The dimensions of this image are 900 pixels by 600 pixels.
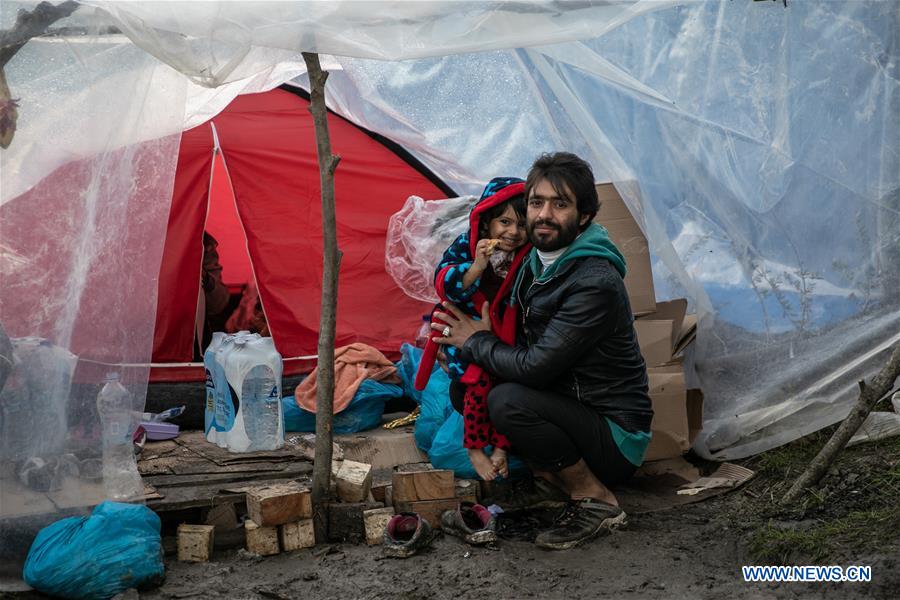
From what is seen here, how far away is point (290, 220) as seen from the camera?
15.4ft

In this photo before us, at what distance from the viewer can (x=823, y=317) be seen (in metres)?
3.78

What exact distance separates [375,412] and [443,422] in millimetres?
557

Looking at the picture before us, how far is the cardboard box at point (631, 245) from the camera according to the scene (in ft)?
12.8

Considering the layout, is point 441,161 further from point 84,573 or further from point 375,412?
point 84,573

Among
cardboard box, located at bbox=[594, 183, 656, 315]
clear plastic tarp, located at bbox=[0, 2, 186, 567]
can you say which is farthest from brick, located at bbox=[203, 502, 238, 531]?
cardboard box, located at bbox=[594, 183, 656, 315]

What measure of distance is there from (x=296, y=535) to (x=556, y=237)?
1.31 meters

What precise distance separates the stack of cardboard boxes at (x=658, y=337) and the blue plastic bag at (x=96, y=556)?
1.92 metres

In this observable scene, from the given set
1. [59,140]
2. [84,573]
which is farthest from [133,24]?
[84,573]

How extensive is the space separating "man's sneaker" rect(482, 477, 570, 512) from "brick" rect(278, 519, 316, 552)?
0.63 meters

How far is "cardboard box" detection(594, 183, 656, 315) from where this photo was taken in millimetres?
3914

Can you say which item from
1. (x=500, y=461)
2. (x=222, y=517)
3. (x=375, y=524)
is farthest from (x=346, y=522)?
(x=500, y=461)

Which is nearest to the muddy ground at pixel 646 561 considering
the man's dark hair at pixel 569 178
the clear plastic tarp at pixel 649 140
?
the clear plastic tarp at pixel 649 140

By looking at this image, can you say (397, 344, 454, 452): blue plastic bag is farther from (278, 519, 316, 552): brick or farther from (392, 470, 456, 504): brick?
(278, 519, 316, 552): brick

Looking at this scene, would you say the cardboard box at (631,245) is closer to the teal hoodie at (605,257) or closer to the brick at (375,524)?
the teal hoodie at (605,257)
